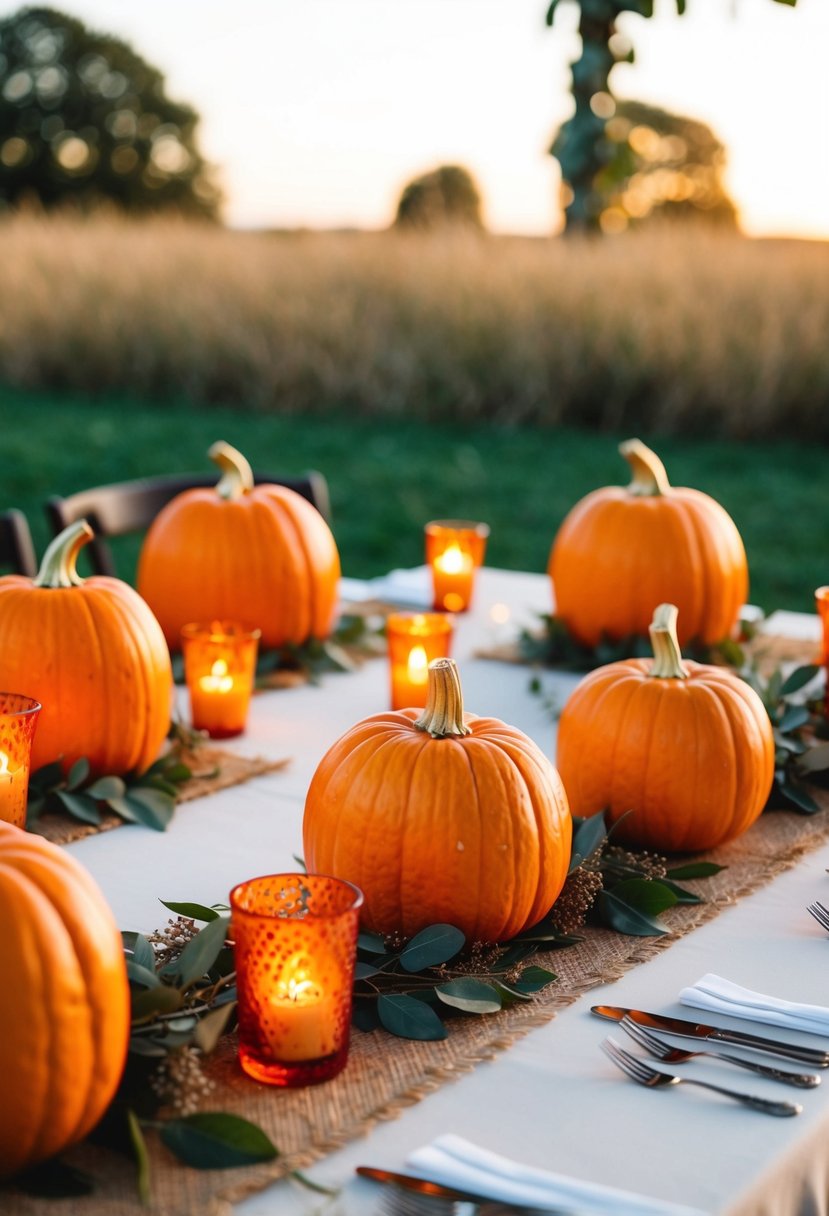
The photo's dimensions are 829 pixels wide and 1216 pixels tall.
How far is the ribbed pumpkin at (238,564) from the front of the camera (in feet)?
6.74

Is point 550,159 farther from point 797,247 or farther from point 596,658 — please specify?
point 596,658

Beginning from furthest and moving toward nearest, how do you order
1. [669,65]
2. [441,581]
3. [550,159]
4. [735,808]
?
[550,159] < [669,65] < [441,581] < [735,808]

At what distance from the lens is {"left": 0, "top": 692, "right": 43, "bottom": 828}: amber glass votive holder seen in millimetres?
1199

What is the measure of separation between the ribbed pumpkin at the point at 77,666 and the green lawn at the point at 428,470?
9.92 feet

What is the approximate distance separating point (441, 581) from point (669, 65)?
3723 millimetres

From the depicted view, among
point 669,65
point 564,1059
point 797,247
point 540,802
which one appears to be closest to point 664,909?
point 540,802

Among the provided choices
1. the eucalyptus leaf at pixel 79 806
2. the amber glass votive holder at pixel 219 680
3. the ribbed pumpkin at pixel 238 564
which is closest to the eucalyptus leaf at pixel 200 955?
the eucalyptus leaf at pixel 79 806

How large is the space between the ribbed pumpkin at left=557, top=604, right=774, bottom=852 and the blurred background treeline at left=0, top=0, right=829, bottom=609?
10.2 feet

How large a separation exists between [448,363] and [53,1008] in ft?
21.4

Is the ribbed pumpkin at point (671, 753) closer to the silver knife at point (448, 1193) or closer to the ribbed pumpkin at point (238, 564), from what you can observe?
the silver knife at point (448, 1193)

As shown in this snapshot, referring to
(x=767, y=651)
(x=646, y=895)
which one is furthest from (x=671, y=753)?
(x=767, y=651)

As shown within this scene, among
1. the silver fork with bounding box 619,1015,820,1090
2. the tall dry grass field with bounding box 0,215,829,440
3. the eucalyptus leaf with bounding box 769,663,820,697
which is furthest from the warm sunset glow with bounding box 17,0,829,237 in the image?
the silver fork with bounding box 619,1015,820,1090

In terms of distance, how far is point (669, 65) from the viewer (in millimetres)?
5246

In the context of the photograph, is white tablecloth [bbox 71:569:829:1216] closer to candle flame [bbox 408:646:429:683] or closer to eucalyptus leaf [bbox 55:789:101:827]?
eucalyptus leaf [bbox 55:789:101:827]
